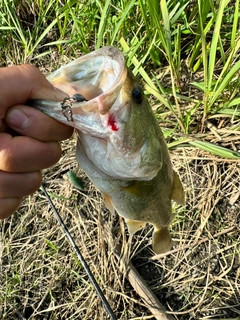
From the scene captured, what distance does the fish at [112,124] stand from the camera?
125cm

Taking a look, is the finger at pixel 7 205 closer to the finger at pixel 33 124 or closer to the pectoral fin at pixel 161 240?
the finger at pixel 33 124

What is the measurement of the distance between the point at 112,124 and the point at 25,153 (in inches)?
10.1

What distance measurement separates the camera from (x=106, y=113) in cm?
128

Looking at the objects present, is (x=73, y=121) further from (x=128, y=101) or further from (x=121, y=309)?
(x=121, y=309)

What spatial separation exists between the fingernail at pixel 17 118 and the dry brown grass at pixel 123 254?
1.57 meters

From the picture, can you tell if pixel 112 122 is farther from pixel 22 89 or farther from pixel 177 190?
pixel 177 190

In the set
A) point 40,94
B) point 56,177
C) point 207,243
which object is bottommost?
point 207,243

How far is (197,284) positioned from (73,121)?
1645 mm

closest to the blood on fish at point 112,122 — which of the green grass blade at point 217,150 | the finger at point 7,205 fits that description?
the finger at point 7,205

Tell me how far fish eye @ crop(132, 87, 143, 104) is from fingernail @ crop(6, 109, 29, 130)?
1.02 ft

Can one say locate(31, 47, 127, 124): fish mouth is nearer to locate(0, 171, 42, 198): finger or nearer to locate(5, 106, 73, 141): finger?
locate(5, 106, 73, 141): finger

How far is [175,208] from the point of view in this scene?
2693 millimetres

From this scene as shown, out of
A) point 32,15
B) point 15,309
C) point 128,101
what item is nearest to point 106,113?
point 128,101

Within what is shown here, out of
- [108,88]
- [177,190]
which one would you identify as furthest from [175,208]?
[108,88]
